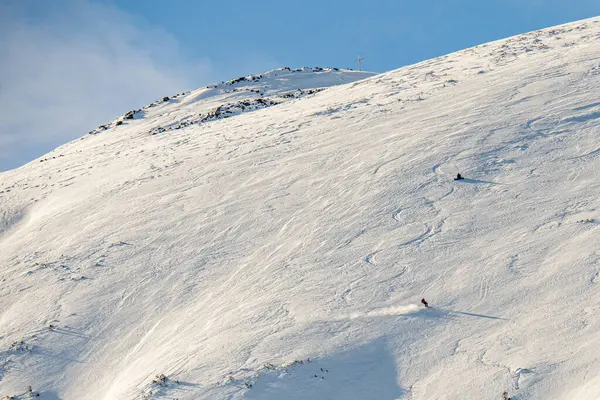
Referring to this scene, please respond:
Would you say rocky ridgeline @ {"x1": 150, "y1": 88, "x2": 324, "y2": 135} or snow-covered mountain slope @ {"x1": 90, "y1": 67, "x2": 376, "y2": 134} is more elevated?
snow-covered mountain slope @ {"x1": 90, "y1": 67, "x2": 376, "y2": 134}

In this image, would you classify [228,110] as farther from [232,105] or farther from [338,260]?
[338,260]

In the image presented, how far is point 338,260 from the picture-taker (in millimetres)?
12609

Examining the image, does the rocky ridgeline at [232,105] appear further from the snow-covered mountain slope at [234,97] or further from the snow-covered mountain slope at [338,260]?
the snow-covered mountain slope at [338,260]

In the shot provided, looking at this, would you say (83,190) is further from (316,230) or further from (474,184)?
(474,184)

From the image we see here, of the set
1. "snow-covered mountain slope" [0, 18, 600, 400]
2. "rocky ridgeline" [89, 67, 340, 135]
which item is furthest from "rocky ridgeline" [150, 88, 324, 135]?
"snow-covered mountain slope" [0, 18, 600, 400]

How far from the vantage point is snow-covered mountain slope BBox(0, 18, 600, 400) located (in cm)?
945

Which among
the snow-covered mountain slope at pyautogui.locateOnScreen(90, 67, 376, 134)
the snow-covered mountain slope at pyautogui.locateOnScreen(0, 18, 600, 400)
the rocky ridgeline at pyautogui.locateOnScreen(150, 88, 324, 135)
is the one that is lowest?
the snow-covered mountain slope at pyautogui.locateOnScreen(0, 18, 600, 400)

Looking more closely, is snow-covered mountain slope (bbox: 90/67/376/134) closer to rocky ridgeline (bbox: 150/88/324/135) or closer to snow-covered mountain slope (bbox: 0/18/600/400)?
rocky ridgeline (bbox: 150/88/324/135)

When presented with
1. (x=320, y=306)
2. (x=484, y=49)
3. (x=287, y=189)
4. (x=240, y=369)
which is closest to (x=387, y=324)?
(x=320, y=306)

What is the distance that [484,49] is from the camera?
1161 inches

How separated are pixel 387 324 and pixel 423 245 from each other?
262 cm

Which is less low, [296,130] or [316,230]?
[296,130]

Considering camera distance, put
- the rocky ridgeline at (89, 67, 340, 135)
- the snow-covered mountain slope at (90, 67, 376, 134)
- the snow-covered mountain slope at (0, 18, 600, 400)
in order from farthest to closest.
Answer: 1. the snow-covered mountain slope at (90, 67, 376, 134)
2. the rocky ridgeline at (89, 67, 340, 135)
3. the snow-covered mountain slope at (0, 18, 600, 400)

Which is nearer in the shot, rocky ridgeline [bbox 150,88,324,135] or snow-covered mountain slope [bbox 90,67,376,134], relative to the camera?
rocky ridgeline [bbox 150,88,324,135]
